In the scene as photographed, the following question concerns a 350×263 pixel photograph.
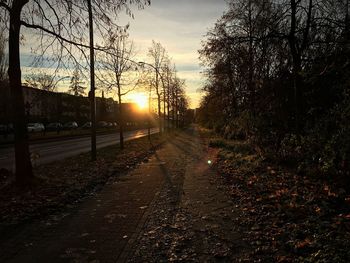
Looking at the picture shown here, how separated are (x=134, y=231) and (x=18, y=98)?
17.8 ft

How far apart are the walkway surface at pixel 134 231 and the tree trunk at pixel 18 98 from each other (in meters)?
2.16

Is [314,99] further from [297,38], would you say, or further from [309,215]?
[309,215]

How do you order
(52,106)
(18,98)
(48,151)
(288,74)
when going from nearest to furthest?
(18,98), (288,74), (48,151), (52,106)

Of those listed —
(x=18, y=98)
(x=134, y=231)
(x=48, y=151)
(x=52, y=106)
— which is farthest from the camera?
(x=52, y=106)

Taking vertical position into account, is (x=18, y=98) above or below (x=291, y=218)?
above

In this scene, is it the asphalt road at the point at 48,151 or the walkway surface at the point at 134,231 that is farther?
the asphalt road at the point at 48,151

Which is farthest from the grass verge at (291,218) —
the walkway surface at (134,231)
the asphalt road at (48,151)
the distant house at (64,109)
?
the distant house at (64,109)

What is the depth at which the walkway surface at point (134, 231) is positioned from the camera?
17.4 ft

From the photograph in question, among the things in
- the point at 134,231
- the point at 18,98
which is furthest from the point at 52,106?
the point at 134,231

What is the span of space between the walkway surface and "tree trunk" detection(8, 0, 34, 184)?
2163 millimetres

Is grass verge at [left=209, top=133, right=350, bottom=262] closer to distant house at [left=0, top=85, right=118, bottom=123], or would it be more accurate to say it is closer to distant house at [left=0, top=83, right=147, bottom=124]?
distant house at [left=0, top=85, right=118, bottom=123]

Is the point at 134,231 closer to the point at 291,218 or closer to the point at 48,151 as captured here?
the point at 291,218

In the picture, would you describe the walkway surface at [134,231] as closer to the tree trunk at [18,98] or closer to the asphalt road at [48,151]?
the tree trunk at [18,98]

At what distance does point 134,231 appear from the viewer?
21.1ft
